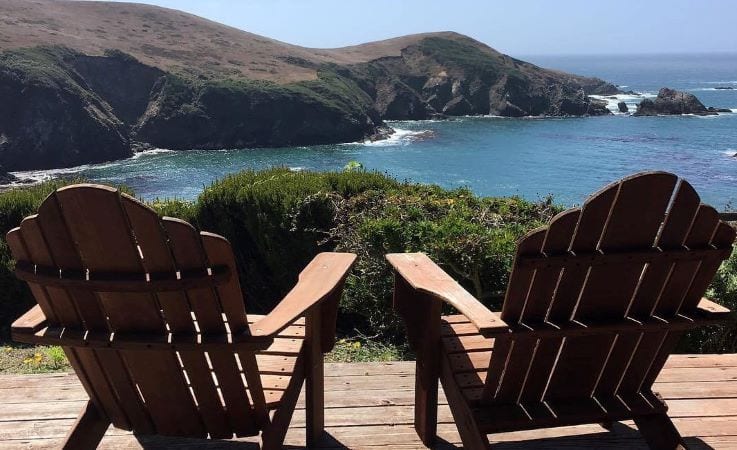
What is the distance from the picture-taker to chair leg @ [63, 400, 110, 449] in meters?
2.17

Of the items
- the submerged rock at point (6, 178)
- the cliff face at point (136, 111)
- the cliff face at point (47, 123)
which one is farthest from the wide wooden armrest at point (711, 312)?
the cliff face at point (136, 111)

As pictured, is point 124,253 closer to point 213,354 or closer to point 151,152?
point 213,354

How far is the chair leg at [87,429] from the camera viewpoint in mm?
2172

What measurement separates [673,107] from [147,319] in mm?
79958

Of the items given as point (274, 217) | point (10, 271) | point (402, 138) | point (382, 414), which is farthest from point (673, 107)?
point (382, 414)

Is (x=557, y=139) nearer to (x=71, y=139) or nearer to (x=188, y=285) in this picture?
(x=71, y=139)

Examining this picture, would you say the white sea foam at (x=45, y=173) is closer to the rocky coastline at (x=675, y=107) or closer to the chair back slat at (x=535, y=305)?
the chair back slat at (x=535, y=305)

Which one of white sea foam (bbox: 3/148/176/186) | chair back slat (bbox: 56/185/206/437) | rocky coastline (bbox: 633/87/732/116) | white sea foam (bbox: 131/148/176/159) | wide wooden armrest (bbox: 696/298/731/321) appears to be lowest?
white sea foam (bbox: 131/148/176/159)

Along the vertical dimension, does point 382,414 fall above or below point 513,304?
below

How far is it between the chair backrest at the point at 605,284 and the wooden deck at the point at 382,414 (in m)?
0.64

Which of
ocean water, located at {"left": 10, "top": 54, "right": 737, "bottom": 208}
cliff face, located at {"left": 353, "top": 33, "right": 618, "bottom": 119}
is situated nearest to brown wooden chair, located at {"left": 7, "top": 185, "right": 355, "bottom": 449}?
ocean water, located at {"left": 10, "top": 54, "right": 737, "bottom": 208}

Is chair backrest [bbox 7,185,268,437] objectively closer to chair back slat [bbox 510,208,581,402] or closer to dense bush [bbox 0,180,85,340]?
chair back slat [bbox 510,208,581,402]

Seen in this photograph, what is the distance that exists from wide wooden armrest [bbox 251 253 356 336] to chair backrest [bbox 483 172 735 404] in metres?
0.67

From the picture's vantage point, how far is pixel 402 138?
2378 inches
